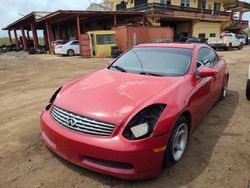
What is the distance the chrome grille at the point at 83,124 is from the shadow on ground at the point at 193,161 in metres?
0.60

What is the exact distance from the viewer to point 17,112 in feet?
16.1

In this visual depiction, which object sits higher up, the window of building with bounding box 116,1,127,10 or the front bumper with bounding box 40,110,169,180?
the window of building with bounding box 116,1,127,10

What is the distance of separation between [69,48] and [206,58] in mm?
17904

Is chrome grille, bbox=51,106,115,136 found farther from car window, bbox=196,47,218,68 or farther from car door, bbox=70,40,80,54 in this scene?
car door, bbox=70,40,80,54

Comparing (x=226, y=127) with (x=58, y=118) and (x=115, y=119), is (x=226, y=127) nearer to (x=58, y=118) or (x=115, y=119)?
(x=115, y=119)

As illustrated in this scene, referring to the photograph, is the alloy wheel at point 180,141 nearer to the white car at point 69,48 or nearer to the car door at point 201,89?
the car door at point 201,89

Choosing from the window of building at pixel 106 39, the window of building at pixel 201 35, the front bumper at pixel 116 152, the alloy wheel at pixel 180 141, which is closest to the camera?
the front bumper at pixel 116 152

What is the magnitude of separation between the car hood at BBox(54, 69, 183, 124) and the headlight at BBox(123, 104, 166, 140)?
0.11 meters

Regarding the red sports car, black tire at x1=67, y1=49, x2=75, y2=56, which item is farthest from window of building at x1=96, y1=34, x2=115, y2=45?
the red sports car

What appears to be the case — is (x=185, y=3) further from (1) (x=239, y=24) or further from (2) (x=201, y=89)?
(2) (x=201, y=89)

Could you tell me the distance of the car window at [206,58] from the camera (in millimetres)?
3940

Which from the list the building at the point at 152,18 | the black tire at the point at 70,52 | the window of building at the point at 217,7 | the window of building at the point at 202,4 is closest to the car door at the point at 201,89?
the building at the point at 152,18

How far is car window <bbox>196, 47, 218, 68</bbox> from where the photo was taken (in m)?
3.94

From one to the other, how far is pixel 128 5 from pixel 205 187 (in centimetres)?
2842
